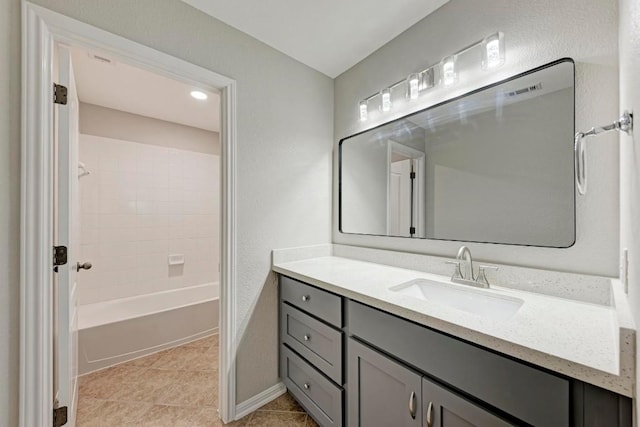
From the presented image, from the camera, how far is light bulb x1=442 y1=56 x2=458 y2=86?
55.4 inches

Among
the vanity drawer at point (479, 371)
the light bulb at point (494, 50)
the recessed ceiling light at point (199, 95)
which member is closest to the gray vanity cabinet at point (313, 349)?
the vanity drawer at point (479, 371)

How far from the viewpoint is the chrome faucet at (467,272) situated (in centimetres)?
125

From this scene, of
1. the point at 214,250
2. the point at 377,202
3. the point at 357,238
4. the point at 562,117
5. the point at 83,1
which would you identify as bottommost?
the point at 214,250

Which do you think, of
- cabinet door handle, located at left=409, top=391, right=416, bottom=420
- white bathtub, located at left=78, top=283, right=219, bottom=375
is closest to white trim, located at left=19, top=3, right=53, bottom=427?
white bathtub, located at left=78, top=283, right=219, bottom=375

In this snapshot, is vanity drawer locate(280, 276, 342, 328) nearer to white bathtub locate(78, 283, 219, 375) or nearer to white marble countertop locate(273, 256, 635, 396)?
white marble countertop locate(273, 256, 635, 396)

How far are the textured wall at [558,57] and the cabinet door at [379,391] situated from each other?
0.72 meters

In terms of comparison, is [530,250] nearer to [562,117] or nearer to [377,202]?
[562,117]

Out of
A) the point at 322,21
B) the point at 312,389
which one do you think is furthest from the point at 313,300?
the point at 322,21

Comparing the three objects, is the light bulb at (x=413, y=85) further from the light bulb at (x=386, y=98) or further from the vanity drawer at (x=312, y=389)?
the vanity drawer at (x=312, y=389)

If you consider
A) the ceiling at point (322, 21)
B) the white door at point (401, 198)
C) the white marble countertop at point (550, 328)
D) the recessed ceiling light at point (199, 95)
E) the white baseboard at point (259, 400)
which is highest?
the ceiling at point (322, 21)

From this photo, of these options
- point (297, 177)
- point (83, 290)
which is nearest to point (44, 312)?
point (297, 177)

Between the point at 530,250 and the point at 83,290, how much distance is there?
3.59 metres

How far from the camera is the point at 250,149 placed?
5.57 feet

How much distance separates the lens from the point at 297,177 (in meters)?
1.97
